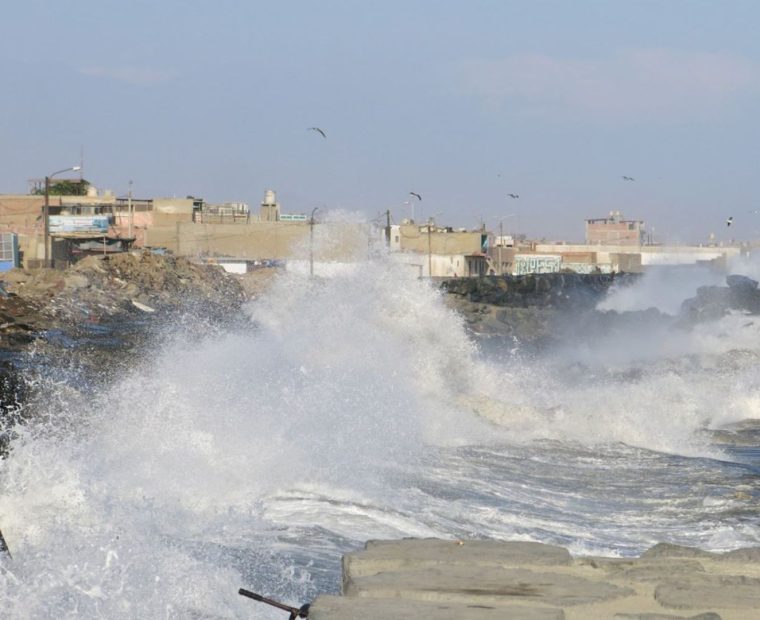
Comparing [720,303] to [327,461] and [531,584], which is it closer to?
[327,461]

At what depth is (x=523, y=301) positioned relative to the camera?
58.9m

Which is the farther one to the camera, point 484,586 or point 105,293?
point 105,293

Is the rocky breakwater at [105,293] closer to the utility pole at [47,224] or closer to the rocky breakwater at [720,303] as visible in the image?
the utility pole at [47,224]

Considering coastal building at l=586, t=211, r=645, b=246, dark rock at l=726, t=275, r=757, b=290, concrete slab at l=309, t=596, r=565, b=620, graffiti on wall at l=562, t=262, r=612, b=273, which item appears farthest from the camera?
coastal building at l=586, t=211, r=645, b=246

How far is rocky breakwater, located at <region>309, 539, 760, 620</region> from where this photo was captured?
356cm

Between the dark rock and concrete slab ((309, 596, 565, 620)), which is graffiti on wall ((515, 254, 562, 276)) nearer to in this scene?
the dark rock

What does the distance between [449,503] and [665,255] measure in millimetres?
92243

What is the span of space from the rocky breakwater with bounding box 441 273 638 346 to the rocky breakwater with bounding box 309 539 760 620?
41.9m

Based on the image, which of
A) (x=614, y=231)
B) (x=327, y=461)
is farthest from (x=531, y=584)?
(x=614, y=231)

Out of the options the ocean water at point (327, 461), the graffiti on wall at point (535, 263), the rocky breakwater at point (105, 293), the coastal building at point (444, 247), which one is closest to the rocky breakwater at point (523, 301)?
the coastal building at point (444, 247)

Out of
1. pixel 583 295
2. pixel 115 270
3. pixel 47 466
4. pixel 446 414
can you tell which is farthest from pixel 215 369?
pixel 583 295

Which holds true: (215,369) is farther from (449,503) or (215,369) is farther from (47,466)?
(47,466)

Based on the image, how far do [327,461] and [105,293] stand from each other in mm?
28596

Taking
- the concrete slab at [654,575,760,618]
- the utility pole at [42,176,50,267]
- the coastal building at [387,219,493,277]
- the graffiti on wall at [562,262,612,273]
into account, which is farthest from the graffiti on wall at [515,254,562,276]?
the concrete slab at [654,575,760,618]
